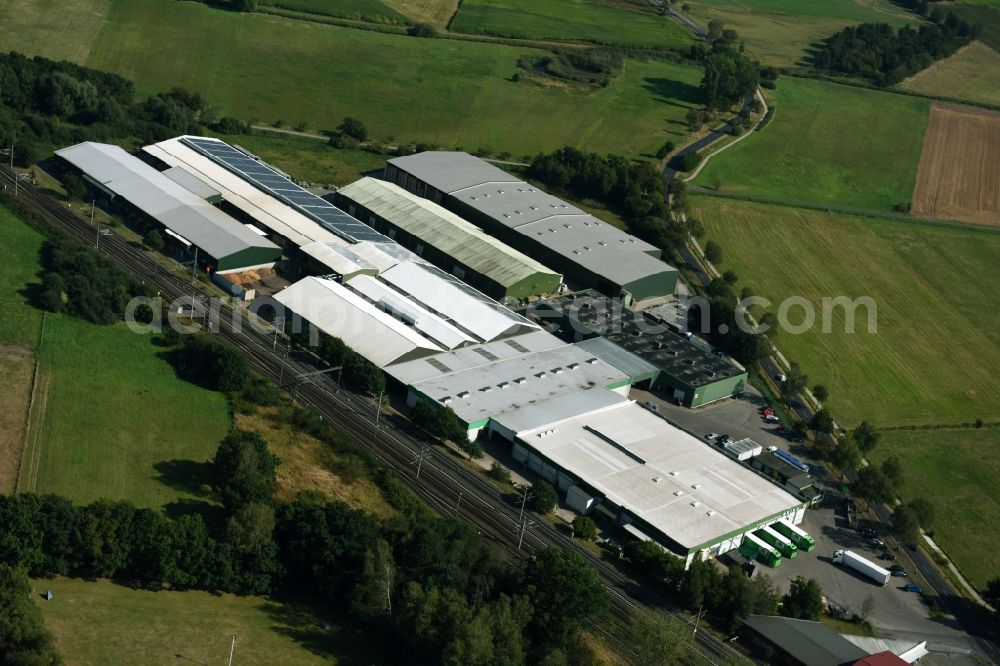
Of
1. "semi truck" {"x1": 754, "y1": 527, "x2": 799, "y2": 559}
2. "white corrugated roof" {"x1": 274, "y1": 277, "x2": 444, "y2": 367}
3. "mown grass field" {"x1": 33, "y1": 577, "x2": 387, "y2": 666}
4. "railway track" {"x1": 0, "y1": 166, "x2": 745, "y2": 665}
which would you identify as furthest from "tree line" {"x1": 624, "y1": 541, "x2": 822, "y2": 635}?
"white corrugated roof" {"x1": 274, "y1": 277, "x2": 444, "y2": 367}

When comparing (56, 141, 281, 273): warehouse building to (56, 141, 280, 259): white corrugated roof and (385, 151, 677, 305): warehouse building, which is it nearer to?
(56, 141, 280, 259): white corrugated roof

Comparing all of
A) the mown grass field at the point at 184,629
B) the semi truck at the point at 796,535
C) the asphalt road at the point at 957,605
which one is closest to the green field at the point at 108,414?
the mown grass field at the point at 184,629

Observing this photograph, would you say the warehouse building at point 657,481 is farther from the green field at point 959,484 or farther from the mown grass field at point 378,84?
the mown grass field at point 378,84

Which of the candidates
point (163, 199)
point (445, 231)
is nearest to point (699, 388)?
point (445, 231)

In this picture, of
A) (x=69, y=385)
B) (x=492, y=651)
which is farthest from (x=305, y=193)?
(x=492, y=651)

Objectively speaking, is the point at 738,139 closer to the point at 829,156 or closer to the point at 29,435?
the point at 829,156

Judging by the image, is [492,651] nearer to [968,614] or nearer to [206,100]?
[968,614]
